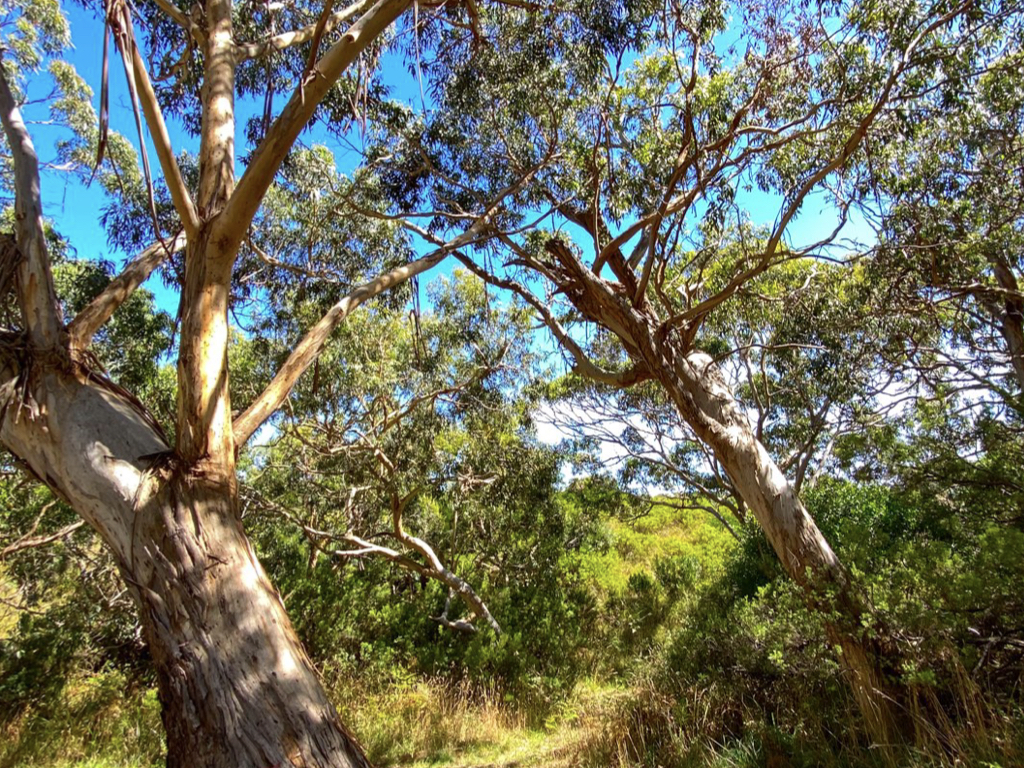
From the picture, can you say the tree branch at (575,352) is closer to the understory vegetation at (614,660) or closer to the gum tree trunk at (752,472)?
the gum tree trunk at (752,472)

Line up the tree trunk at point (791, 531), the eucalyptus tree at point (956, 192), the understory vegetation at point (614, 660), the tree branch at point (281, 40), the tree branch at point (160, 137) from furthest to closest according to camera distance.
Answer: the eucalyptus tree at point (956, 192) < the tree branch at point (281, 40) < the tree trunk at point (791, 531) < the understory vegetation at point (614, 660) < the tree branch at point (160, 137)

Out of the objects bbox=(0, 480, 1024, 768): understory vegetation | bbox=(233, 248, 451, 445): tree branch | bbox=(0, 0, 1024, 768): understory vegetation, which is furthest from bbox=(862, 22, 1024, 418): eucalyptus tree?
bbox=(233, 248, 451, 445): tree branch

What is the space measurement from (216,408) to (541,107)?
5.18m

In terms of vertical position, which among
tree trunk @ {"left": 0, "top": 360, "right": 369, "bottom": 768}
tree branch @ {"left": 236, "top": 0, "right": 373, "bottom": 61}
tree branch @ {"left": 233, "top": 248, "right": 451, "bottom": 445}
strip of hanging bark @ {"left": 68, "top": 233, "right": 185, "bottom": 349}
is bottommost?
tree trunk @ {"left": 0, "top": 360, "right": 369, "bottom": 768}

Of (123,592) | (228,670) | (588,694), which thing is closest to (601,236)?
(228,670)

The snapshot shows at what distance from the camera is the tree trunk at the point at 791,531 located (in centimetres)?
387

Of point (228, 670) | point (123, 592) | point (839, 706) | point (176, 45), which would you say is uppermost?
point (176, 45)

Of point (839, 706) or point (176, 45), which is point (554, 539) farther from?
point (176, 45)

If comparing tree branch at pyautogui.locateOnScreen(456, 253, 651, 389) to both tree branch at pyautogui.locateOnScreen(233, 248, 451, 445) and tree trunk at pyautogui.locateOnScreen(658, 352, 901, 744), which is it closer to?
tree trunk at pyautogui.locateOnScreen(658, 352, 901, 744)

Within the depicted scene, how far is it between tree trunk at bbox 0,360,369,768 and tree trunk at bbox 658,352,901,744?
3.17 meters

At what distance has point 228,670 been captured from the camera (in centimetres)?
243

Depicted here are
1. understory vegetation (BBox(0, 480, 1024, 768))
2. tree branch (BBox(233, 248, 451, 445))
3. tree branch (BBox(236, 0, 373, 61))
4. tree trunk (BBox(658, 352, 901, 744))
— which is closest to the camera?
tree branch (BBox(233, 248, 451, 445))

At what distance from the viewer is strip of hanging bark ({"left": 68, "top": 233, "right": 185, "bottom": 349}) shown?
136 inches

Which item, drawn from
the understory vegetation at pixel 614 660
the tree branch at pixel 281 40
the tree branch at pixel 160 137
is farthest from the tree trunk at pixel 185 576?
the understory vegetation at pixel 614 660
